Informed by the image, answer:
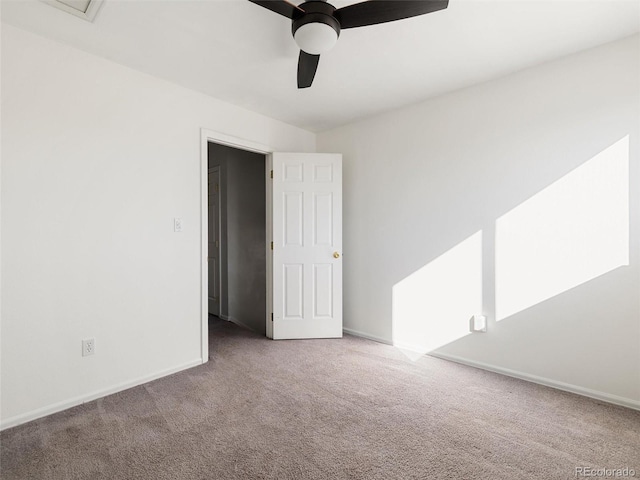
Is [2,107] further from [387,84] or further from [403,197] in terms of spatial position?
[403,197]

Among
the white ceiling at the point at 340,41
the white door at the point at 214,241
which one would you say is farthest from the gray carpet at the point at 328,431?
the white ceiling at the point at 340,41

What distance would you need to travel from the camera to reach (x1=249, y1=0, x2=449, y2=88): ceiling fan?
1.51 meters

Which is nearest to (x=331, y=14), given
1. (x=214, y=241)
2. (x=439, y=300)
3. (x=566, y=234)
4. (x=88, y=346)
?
(x=566, y=234)

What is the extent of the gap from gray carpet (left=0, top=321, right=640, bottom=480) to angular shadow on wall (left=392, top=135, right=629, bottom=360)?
0.55 metres

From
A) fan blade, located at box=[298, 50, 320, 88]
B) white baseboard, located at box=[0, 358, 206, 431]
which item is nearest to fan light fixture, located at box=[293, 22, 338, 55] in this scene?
fan blade, located at box=[298, 50, 320, 88]

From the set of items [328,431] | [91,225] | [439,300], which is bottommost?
[328,431]

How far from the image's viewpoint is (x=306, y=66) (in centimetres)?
207

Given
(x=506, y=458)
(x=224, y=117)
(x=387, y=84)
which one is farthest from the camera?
(x=224, y=117)

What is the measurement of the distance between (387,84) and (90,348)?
3.01 meters

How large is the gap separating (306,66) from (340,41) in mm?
308

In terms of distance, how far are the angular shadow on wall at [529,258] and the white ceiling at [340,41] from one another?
868 mm

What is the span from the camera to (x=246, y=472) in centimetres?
156

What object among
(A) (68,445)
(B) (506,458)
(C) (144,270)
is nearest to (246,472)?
(A) (68,445)

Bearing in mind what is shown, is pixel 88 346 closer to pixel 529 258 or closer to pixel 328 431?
pixel 328 431
